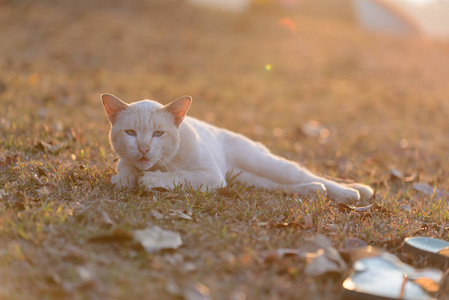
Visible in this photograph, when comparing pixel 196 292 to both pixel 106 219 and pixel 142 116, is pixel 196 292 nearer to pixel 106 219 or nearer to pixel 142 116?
pixel 106 219

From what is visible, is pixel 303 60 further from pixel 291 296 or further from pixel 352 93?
pixel 291 296

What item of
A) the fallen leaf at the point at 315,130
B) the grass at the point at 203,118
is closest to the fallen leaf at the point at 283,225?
the grass at the point at 203,118

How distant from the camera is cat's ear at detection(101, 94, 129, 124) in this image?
9.09 feet

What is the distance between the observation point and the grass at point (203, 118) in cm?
193

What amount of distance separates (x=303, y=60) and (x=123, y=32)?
191 inches

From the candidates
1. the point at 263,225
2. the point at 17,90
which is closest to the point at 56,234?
the point at 263,225

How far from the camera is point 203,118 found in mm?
5949

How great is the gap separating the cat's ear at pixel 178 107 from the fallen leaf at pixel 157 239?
94cm

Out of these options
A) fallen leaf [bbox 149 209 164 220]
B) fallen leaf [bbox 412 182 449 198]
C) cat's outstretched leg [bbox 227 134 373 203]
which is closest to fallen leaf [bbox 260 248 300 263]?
fallen leaf [bbox 149 209 164 220]

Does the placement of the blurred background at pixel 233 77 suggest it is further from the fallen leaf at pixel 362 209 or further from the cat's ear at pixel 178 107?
the fallen leaf at pixel 362 209

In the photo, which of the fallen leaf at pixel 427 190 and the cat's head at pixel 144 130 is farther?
the fallen leaf at pixel 427 190

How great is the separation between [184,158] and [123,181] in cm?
46

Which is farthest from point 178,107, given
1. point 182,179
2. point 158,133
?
point 182,179

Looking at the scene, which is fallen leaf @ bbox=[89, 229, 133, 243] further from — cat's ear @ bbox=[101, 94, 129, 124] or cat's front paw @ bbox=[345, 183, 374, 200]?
cat's front paw @ bbox=[345, 183, 374, 200]
